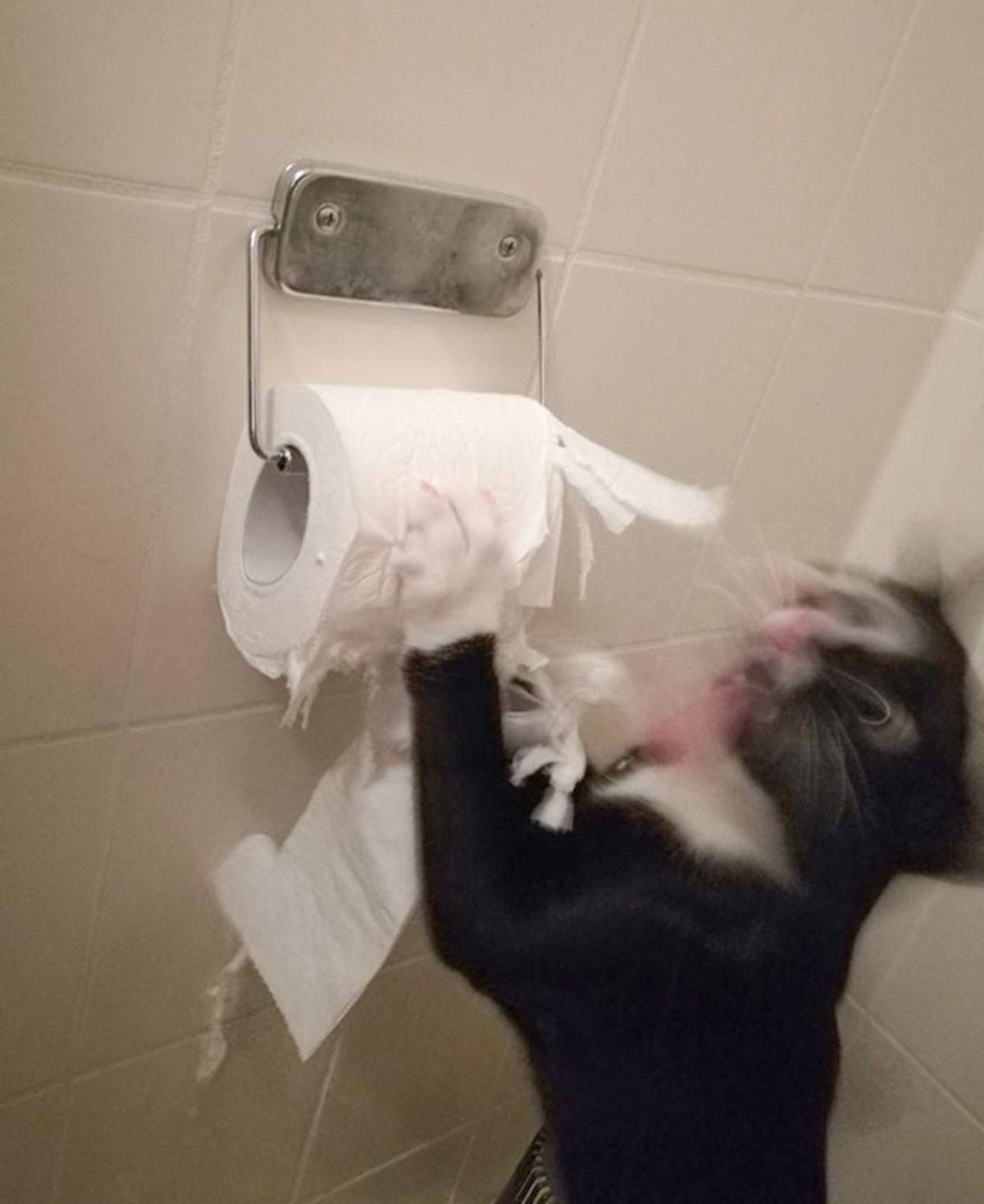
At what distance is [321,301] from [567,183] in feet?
0.51

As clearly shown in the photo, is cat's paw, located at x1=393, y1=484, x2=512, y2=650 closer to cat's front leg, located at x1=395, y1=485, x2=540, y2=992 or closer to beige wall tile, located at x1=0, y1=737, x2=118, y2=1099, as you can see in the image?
cat's front leg, located at x1=395, y1=485, x2=540, y2=992

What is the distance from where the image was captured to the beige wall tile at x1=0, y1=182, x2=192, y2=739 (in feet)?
1.38

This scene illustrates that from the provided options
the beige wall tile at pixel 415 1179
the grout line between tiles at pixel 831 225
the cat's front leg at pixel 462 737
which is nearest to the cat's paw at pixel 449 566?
the cat's front leg at pixel 462 737

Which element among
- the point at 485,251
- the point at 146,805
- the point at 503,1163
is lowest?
the point at 503,1163

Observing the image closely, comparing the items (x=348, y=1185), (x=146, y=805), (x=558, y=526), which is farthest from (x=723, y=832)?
(x=348, y=1185)

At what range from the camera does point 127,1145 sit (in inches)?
28.8

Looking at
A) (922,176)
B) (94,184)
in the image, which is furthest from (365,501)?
(922,176)

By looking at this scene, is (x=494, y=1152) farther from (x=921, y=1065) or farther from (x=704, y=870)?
(x=704, y=870)

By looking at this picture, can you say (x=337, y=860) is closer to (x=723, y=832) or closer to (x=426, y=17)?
(x=723, y=832)

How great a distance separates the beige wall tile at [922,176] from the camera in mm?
650

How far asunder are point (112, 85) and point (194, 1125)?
71 cm

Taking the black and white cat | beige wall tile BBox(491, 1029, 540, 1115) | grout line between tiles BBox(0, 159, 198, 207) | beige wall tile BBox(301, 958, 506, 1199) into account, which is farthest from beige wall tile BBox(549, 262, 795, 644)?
beige wall tile BBox(491, 1029, 540, 1115)

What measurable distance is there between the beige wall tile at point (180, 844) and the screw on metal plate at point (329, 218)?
0.29m

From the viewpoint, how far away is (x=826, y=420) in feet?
2.55
